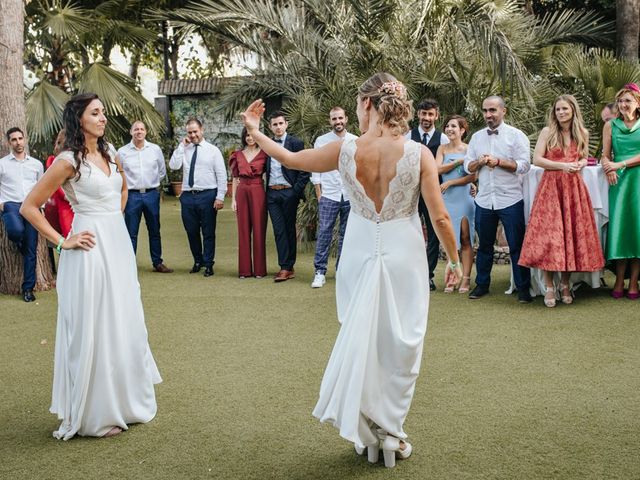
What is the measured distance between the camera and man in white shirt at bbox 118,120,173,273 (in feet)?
33.1

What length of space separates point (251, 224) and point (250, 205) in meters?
0.25

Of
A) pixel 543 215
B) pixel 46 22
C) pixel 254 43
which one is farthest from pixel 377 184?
pixel 46 22

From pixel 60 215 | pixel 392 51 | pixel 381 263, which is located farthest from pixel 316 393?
pixel 392 51

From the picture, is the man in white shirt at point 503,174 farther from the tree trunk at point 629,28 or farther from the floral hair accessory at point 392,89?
the tree trunk at point 629,28

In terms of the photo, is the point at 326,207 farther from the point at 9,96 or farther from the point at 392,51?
the point at 9,96

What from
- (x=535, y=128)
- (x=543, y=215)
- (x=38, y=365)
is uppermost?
(x=535, y=128)

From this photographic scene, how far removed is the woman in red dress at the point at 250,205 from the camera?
966cm

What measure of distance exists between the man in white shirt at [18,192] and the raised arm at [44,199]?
4.60 m

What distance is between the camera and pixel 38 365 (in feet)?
20.0

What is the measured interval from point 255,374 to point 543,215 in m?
3.38

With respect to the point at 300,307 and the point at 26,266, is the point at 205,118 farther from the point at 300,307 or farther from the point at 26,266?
the point at 300,307

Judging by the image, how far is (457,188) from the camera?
8320 millimetres

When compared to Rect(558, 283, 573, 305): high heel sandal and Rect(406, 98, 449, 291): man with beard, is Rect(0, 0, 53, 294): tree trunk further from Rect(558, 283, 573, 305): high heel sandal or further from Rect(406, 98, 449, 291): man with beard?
Rect(558, 283, 573, 305): high heel sandal

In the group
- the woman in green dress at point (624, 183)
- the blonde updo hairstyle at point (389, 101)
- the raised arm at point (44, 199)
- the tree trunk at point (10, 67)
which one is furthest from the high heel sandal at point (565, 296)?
the tree trunk at point (10, 67)
